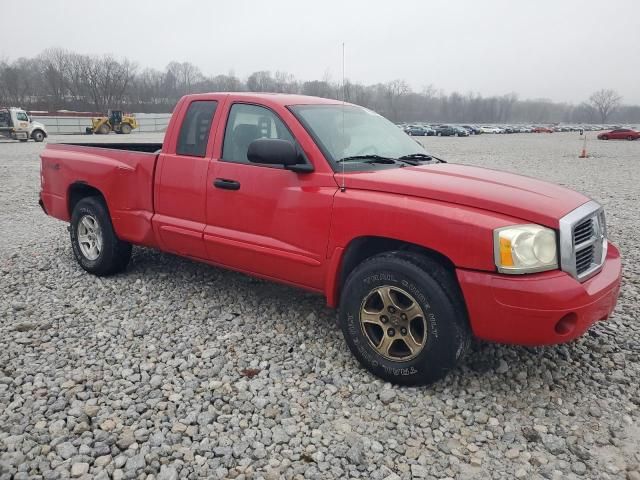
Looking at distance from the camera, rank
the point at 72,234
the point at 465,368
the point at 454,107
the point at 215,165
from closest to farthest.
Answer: the point at 465,368 < the point at 215,165 < the point at 72,234 < the point at 454,107

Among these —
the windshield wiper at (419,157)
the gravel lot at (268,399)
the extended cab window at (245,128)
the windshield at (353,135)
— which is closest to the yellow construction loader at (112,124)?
the gravel lot at (268,399)

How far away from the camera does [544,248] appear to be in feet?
9.15

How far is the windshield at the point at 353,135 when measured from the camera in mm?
3641

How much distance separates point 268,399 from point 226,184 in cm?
170

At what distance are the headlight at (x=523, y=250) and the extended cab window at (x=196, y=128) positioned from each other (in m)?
2.52

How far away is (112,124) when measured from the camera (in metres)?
43.2

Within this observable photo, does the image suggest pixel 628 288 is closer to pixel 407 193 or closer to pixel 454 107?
pixel 407 193

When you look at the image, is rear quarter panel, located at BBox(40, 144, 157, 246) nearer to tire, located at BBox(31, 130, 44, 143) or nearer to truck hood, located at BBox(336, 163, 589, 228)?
truck hood, located at BBox(336, 163, 589, 228)

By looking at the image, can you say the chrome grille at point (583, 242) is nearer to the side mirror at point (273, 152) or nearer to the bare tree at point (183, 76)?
the side mirror at point (273, 152)

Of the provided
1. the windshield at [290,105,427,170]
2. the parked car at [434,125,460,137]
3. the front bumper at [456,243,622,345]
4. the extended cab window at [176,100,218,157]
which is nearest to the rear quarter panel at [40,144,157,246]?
the extended cab window at [176,100,218,157]

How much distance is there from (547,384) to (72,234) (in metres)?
4.68

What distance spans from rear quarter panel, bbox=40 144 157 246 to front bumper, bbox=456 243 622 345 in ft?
9.83

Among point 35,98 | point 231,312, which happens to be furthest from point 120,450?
point 35,98

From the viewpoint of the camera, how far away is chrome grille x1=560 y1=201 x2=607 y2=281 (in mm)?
2803
